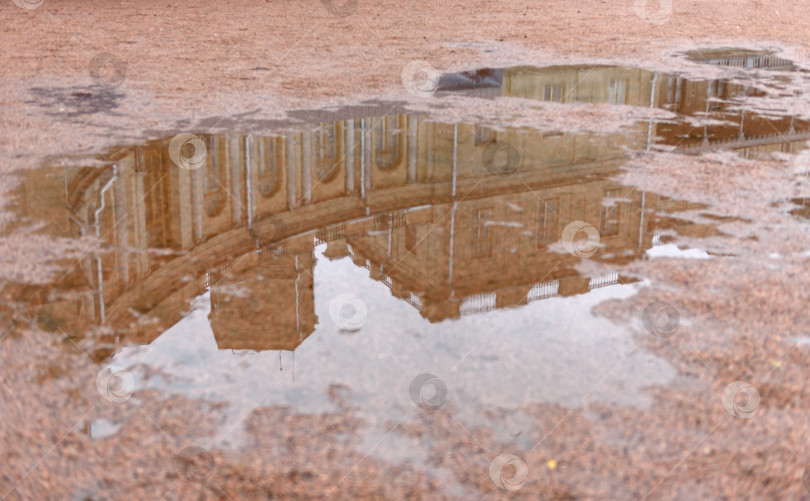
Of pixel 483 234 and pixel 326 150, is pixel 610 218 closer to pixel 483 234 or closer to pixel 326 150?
pixel 483 234

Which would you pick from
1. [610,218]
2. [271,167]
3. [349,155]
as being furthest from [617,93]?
[271,167]

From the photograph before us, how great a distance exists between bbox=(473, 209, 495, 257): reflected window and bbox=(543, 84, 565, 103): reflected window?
6444mm

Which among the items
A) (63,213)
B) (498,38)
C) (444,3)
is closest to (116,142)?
(63,213)

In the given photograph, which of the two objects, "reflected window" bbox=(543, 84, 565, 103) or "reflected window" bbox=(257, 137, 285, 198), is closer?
"reflected window" bbox=(257, 137, 285, 198)

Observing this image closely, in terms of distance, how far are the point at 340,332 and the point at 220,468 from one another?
201 cm

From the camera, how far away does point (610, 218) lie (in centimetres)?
971

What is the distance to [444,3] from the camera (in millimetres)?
32500

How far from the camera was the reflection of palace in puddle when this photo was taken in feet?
25.4

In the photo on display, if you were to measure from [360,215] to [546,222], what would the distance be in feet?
6.94

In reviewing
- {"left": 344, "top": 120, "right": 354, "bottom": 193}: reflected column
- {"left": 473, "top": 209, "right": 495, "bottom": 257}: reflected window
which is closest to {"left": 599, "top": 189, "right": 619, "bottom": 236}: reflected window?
{"left": 473, "top": 209, "right": 495, "bottom": 257}: reflected window

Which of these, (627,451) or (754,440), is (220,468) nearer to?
(627,451)

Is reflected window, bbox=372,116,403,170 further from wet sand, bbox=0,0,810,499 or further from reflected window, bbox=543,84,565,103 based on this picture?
reflected window, bbox=543,84,565,103

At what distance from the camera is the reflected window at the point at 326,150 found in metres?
11.2

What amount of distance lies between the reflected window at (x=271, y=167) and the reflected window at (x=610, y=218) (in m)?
3.82
